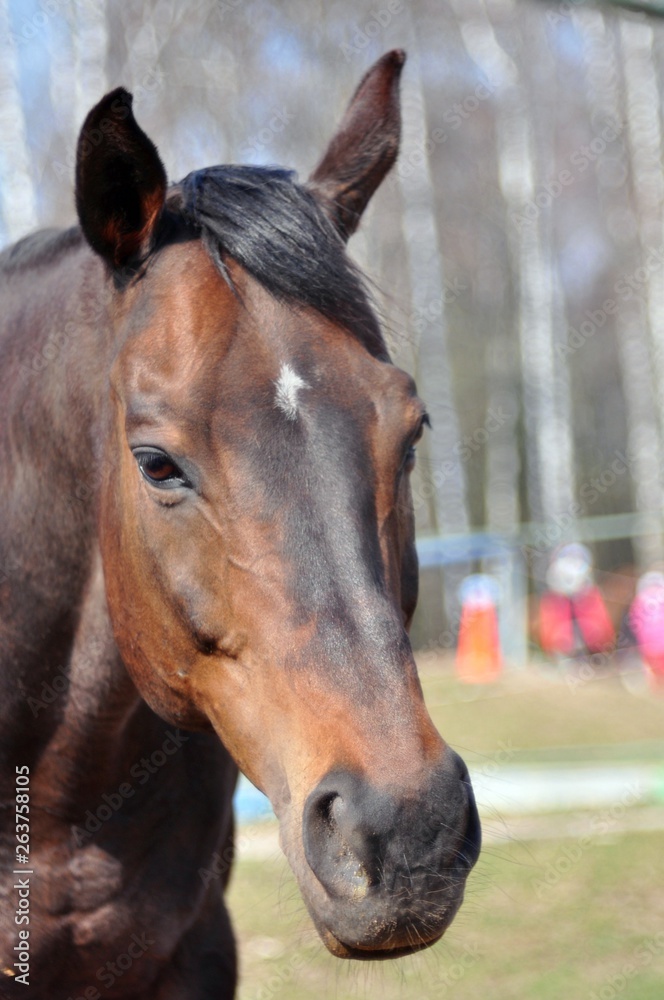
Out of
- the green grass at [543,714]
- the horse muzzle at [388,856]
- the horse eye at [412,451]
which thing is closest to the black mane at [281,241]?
the horse eye at [412,451]

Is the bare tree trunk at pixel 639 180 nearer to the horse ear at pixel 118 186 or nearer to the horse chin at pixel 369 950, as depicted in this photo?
the horse ear at pixel 118 186

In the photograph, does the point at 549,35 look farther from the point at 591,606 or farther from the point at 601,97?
the point at 591,606

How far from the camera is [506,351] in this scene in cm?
1938

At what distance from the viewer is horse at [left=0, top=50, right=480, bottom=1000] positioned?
5.56ft

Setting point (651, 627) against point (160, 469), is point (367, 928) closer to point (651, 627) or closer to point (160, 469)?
point (160, 469)

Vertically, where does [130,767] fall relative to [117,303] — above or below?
below

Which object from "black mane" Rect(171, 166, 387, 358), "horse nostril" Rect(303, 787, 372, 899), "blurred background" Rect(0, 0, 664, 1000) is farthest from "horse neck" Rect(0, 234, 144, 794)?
"blurred background" Rect(0, 0, 664, 1000)

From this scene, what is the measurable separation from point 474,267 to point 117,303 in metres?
17.7

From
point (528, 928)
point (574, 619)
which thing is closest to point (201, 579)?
point (528, 928)

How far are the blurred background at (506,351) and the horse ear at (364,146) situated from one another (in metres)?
2.86

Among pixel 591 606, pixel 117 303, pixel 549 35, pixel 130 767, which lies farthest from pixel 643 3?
pixel 549 35

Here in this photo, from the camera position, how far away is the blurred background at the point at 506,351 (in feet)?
18.4

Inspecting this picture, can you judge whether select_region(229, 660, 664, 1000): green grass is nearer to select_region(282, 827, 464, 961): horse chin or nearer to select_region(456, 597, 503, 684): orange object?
select_region(282, 827, 464, 961): horse chin

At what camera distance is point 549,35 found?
17.5 metres
